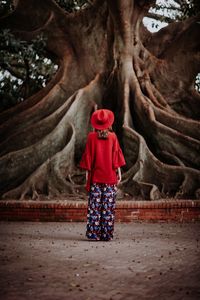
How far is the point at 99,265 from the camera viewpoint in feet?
16.6

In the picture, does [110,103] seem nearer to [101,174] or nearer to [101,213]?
[101,174]

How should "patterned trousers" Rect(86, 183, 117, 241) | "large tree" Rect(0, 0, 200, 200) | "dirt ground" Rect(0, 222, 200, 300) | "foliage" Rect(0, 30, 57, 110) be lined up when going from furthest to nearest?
"foliage" Rect(0, 30, 57, 110)
"large tree" Rect(0, 0, 200, 200)
"patterned trousers" Rect(86, 183, 117, 241)
"dirt ground" Rect(0, 222, 200, 300)

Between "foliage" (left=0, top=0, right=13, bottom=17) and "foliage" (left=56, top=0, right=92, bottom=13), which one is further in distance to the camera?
"foliage" (left=56, top=0, right=92, bottom=13)

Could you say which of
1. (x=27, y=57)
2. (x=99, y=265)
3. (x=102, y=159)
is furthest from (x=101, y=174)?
(x=27, y=57)

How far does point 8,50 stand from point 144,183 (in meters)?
4.10

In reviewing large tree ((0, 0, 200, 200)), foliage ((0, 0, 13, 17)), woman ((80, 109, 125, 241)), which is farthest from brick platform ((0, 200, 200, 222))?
foliage ((0, 0, 13, 17))

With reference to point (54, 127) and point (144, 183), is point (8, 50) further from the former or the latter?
point (144, 183)

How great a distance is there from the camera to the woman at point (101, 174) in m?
7.04

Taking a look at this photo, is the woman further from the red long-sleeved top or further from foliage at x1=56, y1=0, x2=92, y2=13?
foliage at x1=56, y1=0, x2=92, y2=13

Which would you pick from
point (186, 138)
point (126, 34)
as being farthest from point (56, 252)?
point (126, 34)

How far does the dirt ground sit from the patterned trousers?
217 millimetres

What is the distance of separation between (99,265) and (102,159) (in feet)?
7.61

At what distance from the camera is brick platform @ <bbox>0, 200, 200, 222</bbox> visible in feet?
29.5

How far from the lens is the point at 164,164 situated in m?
10.2
